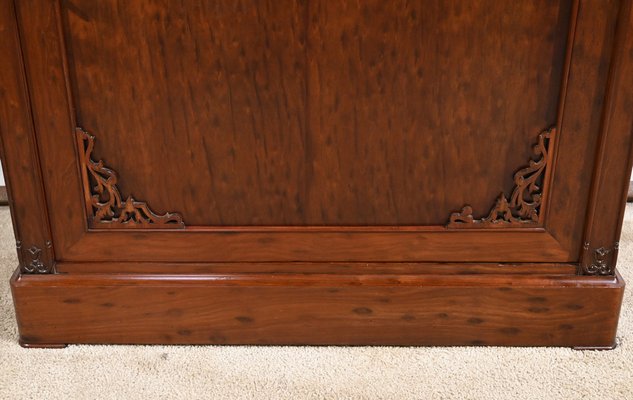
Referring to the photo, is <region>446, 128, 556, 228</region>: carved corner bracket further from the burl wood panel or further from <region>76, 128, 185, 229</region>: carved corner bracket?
<region>76, 128, 185, 229</region>: carved corner bracket

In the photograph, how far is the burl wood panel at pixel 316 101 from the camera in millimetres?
887

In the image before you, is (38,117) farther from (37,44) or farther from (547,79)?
(547,79)

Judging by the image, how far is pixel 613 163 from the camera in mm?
955

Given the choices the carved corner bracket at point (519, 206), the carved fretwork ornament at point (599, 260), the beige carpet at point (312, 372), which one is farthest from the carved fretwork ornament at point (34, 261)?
the carved fretwork ornament at point (599, 260)

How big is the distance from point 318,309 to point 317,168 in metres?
0.23

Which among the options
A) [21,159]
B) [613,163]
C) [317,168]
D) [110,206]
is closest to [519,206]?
[613,163]

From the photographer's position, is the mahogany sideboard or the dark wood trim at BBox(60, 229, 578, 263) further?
the dark wood trim at BBox(60, 229, 578, 263)

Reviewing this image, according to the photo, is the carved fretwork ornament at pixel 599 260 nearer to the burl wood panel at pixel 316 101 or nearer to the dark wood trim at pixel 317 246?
the dark wood trim at pixel 317 246

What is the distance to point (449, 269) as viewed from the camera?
1.04 m

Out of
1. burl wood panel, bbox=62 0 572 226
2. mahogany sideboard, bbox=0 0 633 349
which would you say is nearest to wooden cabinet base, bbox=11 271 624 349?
mahogany sideboard, bbox=0 0 633 349

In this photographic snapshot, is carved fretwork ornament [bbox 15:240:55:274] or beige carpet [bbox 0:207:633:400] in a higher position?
carved fretwork ornament [bbox 15:240:55:274]

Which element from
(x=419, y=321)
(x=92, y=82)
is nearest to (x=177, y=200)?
(x=92, y=82)

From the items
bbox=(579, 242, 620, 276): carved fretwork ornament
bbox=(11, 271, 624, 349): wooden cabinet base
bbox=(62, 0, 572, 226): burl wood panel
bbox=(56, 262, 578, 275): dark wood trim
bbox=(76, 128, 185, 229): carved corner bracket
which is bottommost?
bbox=(11, 271, 624, 349): wooden cabinet base

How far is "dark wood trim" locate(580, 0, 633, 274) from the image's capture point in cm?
89
